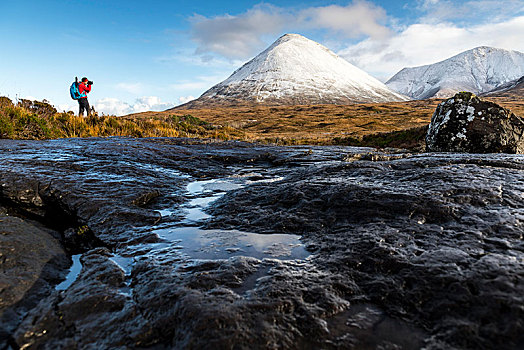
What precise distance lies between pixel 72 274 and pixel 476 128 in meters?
12.5

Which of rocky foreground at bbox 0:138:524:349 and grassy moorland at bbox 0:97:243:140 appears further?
grassy moorland at bbox 0:97:243:140

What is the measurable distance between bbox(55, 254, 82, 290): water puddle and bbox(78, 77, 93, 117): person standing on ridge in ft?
57.0

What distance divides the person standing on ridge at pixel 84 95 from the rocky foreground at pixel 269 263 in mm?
15417

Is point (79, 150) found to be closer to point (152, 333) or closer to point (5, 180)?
point (5, 180)

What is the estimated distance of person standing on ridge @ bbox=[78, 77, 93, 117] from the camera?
57.1 feet

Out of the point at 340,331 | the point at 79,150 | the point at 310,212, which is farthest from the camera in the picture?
the point at 79,150

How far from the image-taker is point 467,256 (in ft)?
6.73

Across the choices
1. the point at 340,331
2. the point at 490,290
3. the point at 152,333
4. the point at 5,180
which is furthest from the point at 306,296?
the point at 5,180

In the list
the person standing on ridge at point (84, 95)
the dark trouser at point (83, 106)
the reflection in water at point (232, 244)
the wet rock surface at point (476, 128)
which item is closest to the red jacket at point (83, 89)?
the person standing on ridge at point (84, 95)

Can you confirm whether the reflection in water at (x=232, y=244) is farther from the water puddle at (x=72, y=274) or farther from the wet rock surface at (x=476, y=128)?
the wet rock surface at (x=476, y=128)

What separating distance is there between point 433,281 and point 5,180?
5.12m

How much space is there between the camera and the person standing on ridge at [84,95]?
1739cm

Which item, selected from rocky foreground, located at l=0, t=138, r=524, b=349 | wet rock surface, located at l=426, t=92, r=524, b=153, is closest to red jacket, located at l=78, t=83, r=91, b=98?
rocky foreground, located at l=0, t=138, r=524, b=349

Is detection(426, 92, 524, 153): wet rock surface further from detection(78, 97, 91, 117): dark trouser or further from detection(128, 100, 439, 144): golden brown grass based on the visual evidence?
detection(78, 97, 91, 117): dark trouser
